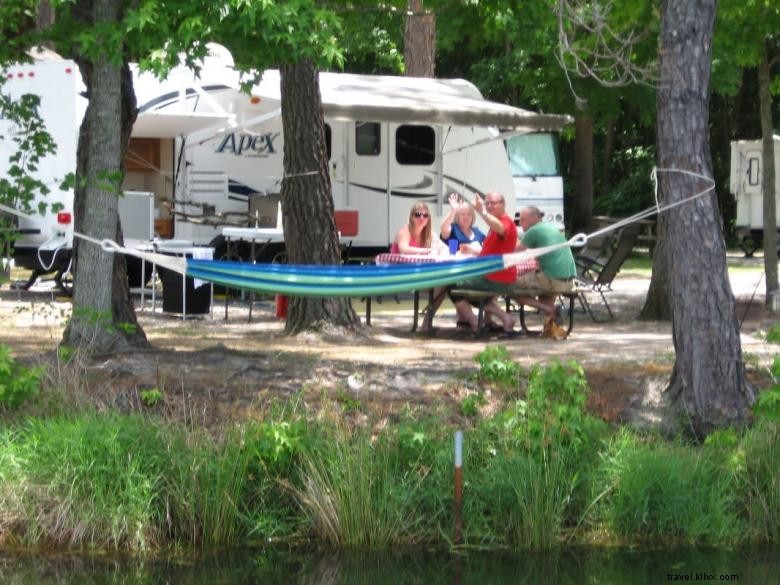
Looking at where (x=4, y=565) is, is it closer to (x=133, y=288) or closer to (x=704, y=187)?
(x=704, y=187)

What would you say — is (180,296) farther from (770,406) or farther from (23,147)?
(770,406)

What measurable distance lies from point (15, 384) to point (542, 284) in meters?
4.44

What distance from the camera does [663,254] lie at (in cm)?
1268

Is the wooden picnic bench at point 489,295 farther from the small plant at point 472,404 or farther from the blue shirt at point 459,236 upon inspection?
the small plant at point 472,404

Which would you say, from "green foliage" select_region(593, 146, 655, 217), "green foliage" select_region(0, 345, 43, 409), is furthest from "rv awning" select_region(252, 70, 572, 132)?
"green foliage" select_region(593, 146, 655, 217)

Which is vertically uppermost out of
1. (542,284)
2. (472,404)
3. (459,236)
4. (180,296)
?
(459,236)

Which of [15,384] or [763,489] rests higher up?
[15,384]

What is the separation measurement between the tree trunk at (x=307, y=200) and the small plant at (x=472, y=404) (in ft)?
8.97

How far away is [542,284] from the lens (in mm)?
11094

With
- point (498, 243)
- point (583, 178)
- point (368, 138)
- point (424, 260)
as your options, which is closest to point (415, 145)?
point (368, 138)

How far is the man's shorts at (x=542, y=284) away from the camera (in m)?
11.1

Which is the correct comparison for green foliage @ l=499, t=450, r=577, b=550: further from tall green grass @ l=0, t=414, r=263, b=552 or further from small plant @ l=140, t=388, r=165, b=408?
small plant @ l=140, t=388, r=165, b=408

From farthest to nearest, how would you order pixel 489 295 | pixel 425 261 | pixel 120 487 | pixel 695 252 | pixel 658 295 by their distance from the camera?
pixel 658 295
pixel 425 261
pixel 489 295
pixel 695 252
pixel 120 487

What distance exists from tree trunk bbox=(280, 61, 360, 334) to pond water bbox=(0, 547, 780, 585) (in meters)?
3.58
